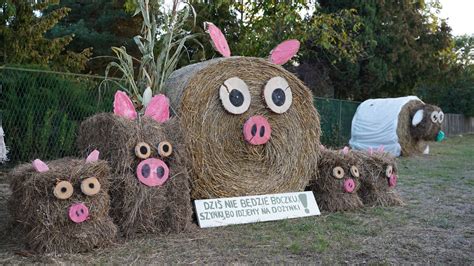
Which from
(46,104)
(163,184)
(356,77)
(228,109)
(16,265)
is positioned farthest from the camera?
(356,77)

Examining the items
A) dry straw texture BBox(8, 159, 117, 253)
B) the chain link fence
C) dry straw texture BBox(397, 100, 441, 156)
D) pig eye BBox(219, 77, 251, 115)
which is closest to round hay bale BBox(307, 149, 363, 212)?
pig eye BBox(219, 77, 251, 115)

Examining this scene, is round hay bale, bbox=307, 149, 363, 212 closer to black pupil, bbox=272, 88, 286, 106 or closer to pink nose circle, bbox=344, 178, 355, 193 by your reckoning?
pink nose circle, bbox=344, 178, 355, 193

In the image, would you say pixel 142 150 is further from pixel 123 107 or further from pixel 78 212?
pixel 78 212

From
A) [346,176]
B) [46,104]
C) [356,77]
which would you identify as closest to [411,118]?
[356,77]

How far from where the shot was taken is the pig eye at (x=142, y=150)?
375cm

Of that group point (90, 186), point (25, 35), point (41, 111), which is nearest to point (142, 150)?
point (90, 186)

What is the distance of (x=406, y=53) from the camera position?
17875 mm

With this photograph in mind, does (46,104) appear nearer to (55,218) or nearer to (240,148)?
(240,148)

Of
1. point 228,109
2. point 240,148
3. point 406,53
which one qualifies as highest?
point 406,53

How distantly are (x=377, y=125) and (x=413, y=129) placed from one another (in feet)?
2.94

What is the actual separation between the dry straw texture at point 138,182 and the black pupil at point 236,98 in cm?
74

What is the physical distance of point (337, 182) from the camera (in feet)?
16.2

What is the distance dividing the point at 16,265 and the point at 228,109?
226cm

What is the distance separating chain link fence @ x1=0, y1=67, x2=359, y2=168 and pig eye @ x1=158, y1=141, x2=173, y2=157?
3667 mm
